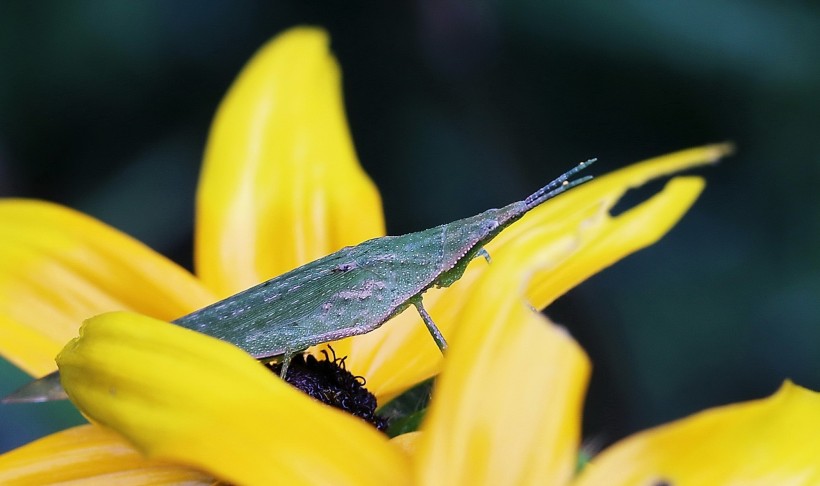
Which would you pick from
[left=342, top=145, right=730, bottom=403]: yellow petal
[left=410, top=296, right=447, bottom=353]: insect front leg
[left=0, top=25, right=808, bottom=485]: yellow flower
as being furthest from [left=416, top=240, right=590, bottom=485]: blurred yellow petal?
[left=410, top=296, right=447, bottom=353]: insect front leg

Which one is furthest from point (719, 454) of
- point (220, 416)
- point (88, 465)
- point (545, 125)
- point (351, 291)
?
point (545, 125)

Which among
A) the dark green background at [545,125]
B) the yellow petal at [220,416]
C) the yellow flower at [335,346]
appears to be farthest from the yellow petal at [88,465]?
the dark green background at [545,125]

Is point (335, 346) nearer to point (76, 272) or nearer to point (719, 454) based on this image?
point (76, 272)

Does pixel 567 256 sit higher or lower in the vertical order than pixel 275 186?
lower

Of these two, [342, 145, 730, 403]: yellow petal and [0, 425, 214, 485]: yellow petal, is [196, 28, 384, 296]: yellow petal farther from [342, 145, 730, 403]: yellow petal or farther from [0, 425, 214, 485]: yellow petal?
[0, 425, 214, 485]: yellow petal

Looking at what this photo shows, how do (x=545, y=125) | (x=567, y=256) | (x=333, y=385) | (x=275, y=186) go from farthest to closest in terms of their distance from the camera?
(x=545, y=125) → (x=275, y=186) → (x=333, y=385) → (x=567, y=256)

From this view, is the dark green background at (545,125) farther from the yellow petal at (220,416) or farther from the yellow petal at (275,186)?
the yellow petal at (220,416)
